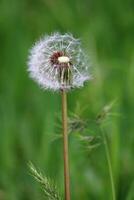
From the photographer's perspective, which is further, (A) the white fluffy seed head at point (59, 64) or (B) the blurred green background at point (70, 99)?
(B) the blurred green background at point (70, 99)

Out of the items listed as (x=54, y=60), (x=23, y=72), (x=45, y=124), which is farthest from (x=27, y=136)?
(x=54, y=60)

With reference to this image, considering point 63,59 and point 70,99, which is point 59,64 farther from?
point 70,99

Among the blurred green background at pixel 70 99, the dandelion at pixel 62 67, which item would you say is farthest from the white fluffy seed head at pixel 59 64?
the blurred green background at pixel 70 99

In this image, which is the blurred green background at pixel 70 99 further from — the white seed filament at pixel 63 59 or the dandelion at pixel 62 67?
the white seed filament at pixel 63 59

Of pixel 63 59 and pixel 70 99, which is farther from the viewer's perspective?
pixel 70 99

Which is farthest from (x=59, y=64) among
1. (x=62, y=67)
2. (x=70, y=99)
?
(x=70, y=99)

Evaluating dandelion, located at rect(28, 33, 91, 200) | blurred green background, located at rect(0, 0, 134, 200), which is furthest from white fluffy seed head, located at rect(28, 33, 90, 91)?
blurred green background, located at rect(0, 0, 134, 200)
